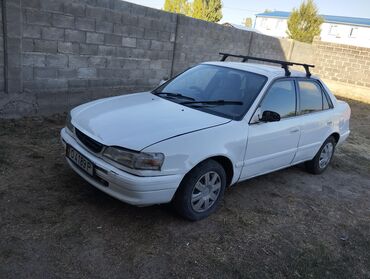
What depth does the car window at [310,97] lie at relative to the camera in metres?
4.93

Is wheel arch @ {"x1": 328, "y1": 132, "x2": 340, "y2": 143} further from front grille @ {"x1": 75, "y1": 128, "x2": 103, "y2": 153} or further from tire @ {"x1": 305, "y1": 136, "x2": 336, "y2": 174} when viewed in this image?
front grille @ {"x1": 75, "y1": 128, "x2": 103, "y2": 153}

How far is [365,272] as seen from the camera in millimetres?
3438

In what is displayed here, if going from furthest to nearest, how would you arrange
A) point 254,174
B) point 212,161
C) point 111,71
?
point 111,71 → point 254,174 → point 212,161

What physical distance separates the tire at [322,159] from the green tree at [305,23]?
30.9 m

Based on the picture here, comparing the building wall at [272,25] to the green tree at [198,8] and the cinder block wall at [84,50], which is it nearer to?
the green tree at [198,8]

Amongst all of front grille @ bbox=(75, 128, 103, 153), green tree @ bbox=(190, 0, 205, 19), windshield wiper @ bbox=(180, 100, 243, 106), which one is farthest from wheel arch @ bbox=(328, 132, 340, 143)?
green tree @ bbox=(190, 0, 205, 19)

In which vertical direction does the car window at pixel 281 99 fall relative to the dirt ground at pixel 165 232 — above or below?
above

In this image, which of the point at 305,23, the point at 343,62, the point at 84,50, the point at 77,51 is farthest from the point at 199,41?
the point at 305,23

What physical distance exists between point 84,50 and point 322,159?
15.1ft

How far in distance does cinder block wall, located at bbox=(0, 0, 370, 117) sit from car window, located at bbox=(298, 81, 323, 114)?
401 cm

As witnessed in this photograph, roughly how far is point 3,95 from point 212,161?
13.0ft

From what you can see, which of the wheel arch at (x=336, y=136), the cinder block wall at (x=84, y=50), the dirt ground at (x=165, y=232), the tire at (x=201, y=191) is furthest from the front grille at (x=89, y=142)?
the wheel arch at (x=336, y=136)

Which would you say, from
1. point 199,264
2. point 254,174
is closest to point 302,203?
point 254,174

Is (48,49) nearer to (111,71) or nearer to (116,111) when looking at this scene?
(111,71)
